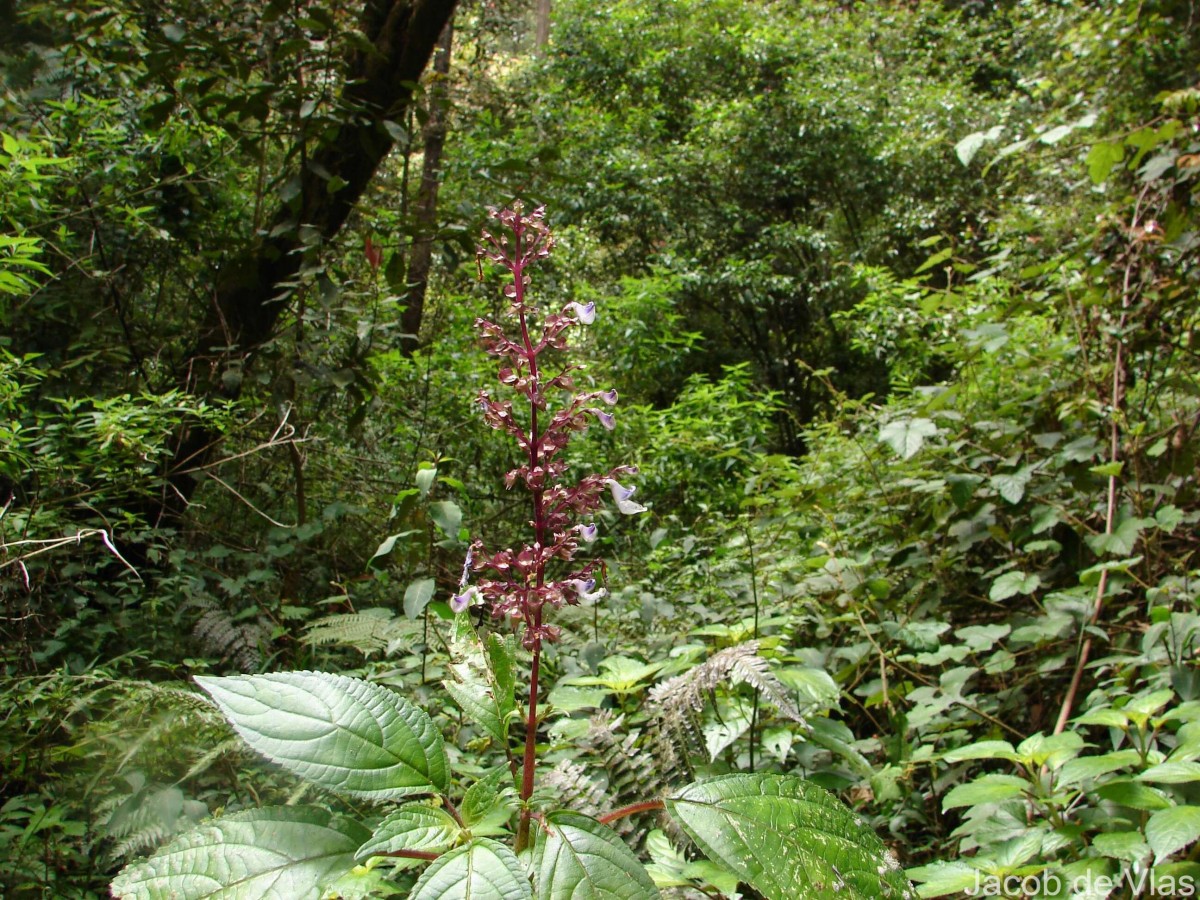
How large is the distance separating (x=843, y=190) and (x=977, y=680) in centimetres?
998

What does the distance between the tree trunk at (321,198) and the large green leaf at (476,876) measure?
226 cm

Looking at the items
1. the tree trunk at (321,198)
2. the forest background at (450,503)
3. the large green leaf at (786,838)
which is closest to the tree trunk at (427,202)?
the forest background at (450,503)

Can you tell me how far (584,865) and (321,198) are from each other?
2.59m

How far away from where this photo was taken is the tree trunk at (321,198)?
258 cm

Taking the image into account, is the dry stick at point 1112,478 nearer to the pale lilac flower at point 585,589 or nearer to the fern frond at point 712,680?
the fern frond at point 712,680

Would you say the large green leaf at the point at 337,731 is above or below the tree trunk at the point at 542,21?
below

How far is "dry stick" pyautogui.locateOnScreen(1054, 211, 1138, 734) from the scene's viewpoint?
177cm

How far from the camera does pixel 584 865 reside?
0.66 meters

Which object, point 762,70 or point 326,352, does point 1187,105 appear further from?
point 762,70

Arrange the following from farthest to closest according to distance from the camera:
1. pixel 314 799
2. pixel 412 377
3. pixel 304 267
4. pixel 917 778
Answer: pixel 412 377 < pixel 304 267 < pixel 917 778 < pixel 314 799

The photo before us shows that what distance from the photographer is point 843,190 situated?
35.4 feet

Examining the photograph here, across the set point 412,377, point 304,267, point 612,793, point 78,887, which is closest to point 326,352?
point 304,267

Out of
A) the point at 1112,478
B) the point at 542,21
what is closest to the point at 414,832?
the point at 1112,478

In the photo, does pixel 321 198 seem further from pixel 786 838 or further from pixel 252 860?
pixel 786 838
